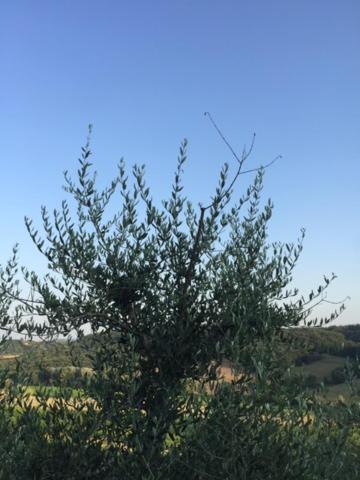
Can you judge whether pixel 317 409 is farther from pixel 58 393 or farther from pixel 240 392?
pixel 58 393

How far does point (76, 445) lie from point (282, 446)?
2.43m

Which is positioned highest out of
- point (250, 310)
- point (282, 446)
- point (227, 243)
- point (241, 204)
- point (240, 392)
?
point (241, 204)

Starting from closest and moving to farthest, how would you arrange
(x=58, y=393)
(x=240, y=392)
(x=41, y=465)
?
1. (x=240, y=392)
2. (x=41, y=465)
3. (x=58, y=393)

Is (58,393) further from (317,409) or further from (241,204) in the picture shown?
(241,204)

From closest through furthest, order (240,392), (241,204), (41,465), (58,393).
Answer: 1. (240,392)
2. (41,465)
3. (58,393)
4. (241,204)

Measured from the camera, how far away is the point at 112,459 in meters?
6.77

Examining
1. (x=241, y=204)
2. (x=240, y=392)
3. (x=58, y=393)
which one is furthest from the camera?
(x=241, y=204)

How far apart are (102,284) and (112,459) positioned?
7.29 ft

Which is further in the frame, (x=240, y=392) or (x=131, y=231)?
(x=131, y=231)

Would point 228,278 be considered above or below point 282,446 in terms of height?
above

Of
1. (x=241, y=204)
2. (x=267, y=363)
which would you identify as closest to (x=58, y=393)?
(x=267, y=363)

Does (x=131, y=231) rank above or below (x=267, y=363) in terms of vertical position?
above

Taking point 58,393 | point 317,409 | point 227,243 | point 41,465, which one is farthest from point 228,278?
point 41,465

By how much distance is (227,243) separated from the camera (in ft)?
26.7
